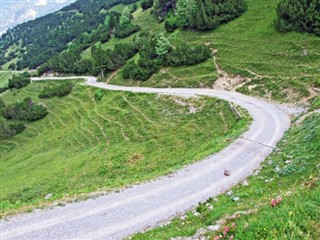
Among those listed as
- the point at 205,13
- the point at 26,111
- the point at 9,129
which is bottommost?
the point at 9,129

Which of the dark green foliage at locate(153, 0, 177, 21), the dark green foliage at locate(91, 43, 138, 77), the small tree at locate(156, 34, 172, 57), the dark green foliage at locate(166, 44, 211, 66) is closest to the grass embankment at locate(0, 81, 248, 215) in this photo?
the dark green foliage at locate(91, 43, 138, 77)

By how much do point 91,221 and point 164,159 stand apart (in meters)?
19.4

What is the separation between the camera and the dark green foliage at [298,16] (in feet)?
204

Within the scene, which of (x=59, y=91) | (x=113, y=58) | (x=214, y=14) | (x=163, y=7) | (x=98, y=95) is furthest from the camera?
(x=163, y=7)

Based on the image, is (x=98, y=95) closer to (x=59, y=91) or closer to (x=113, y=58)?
(x=59, y=91)

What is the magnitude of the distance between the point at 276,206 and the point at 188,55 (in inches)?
2375

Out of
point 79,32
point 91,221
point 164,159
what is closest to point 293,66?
point 164,159

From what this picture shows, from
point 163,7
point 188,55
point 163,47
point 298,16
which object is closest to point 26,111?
point 163,47

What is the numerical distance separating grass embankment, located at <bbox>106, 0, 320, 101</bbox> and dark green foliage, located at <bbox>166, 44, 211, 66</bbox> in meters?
1.60

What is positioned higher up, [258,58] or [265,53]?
[265,53]

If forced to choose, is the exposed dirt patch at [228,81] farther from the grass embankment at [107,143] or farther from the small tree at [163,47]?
the small tree at [163,47]

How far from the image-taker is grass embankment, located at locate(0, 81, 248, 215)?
119ft

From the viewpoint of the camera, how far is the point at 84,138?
59469mm

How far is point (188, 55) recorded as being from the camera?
7100cm
